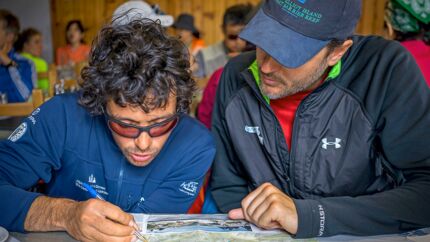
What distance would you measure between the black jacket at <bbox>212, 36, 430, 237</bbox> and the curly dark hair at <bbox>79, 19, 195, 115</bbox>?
0.84ft

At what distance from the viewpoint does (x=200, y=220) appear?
1277mm

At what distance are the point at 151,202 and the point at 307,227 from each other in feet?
1.69

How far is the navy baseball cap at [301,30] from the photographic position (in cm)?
132

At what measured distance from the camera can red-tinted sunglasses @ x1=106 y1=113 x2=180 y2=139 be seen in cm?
130

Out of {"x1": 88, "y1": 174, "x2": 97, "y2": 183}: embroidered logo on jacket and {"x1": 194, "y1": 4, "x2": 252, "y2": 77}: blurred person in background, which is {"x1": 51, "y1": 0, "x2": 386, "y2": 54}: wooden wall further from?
{"x1": 88, "y1": 174, "x2": 97, "y2": 183}: embroidered logo on jacket

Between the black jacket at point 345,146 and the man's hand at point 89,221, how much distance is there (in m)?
0.47

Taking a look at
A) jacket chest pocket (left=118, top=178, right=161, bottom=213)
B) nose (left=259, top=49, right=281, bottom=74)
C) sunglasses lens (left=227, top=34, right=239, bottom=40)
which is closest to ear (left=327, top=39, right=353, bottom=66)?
nose (left=259, top=49, right=281, bottom=74)

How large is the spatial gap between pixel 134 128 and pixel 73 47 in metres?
5.95

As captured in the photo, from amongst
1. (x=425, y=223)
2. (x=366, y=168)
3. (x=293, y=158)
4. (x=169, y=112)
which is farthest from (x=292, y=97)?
(x=425, y=223)

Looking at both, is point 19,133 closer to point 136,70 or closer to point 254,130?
point 136,70

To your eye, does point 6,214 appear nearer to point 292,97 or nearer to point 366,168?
point 292,97

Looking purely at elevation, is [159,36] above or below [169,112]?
above

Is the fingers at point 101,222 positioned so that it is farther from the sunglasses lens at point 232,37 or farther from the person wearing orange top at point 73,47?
the person wearing orange top at point 73,47

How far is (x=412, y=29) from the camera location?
216 centimetres
